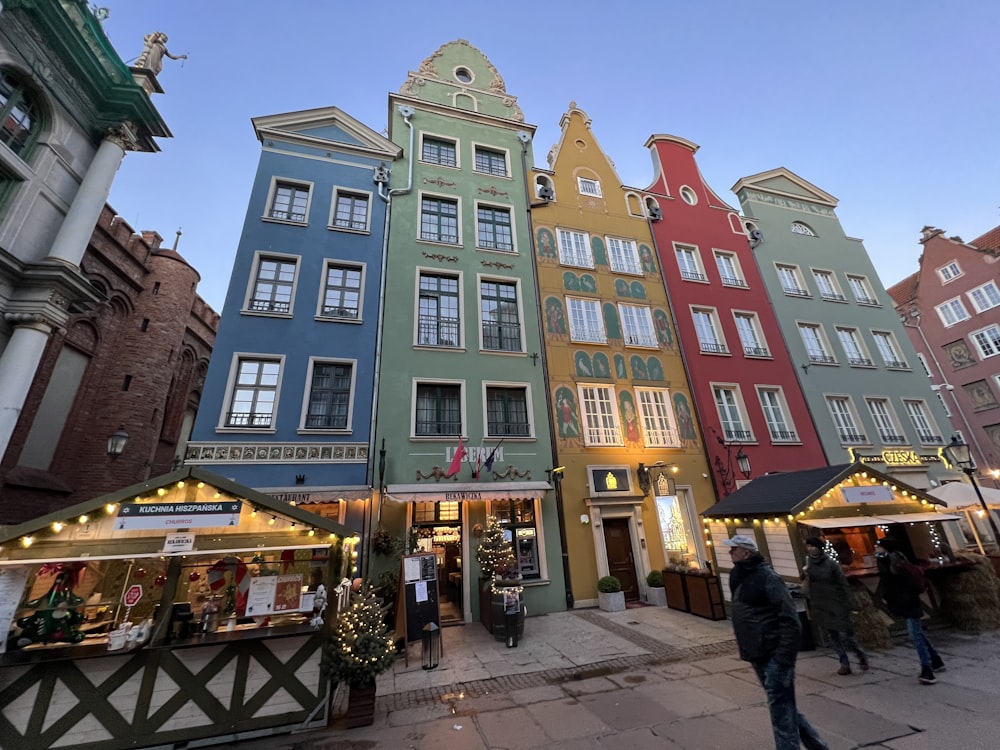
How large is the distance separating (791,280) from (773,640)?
21472 millimetres

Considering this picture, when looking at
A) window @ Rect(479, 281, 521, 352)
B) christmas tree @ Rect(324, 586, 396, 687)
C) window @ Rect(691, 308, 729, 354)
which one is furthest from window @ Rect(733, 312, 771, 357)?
christmas tree @ Rect(324, 586, 396, 687)

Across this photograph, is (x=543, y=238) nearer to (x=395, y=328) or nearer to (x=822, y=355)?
(x=395, y=328)

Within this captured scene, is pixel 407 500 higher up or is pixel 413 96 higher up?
pixel 413 96

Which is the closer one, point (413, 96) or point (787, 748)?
point (787, 748)

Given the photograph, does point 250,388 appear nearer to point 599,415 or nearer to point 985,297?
point 599,415

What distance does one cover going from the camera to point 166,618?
19.0 ft

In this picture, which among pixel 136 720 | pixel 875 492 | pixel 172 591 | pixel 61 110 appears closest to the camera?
pixel 136 720

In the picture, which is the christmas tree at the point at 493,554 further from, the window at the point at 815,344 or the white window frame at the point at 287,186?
the window at the point at 815,344

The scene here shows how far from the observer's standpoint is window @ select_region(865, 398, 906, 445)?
56.1 ft

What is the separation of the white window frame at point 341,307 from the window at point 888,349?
925 inches

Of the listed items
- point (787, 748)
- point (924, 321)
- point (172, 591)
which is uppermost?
point (924, 321)

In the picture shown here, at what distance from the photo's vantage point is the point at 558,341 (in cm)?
1494

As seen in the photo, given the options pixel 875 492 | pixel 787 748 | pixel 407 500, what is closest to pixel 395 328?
pixel 407 500

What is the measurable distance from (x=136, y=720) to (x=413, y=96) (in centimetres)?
2137
